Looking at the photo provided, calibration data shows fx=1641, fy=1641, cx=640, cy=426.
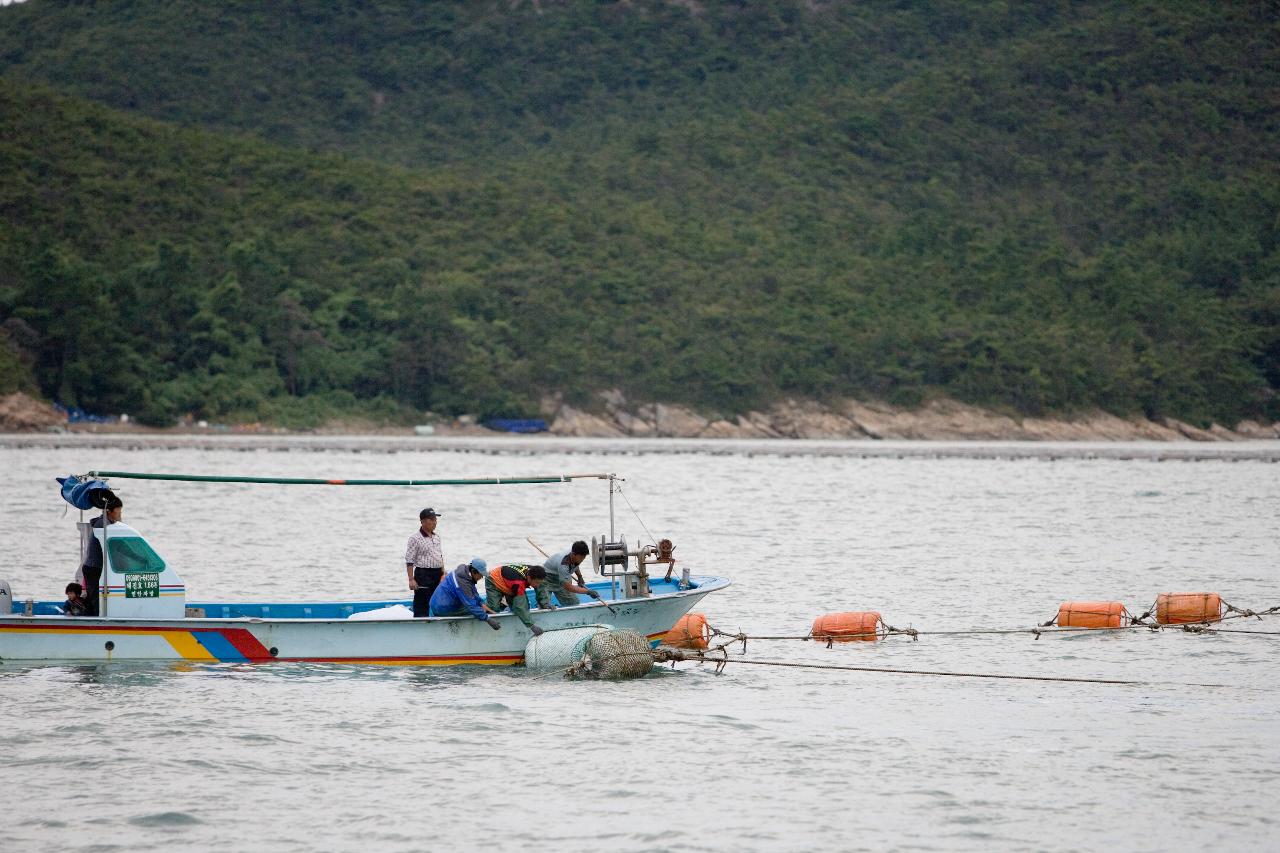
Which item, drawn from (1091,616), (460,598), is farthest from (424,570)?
(1091,616)

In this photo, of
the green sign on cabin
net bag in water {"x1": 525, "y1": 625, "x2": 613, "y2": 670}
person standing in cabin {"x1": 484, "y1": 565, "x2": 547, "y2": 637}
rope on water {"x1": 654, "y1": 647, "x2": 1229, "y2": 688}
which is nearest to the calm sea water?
rope on water {"x1": 654, "y1": 647, "x2": 1229, "y2": 688}

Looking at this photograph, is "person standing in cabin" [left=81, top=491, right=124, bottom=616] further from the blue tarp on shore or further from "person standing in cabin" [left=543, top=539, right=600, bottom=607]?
the blue tarp on shore

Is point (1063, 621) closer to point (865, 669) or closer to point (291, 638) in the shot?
point (865, 669)

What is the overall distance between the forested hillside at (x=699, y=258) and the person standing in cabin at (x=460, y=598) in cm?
8068

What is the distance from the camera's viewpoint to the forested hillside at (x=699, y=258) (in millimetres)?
110875

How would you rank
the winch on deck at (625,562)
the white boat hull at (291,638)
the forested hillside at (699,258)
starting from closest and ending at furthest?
the white boat hull at (291,638) < the winch on deck at (625,562) < the forested hillside at (699,258)

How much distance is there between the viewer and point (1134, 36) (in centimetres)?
18912

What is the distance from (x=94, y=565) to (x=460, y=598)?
4.75 m

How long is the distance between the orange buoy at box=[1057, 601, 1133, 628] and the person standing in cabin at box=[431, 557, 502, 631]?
10430mm

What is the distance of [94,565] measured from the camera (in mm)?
21297

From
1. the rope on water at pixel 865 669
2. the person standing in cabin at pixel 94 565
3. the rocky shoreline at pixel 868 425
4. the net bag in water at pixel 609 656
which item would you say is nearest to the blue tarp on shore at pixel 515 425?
the rocky shoreline at pixel 868 425

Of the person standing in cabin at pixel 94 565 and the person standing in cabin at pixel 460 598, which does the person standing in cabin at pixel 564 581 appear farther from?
the person standing in cabin at pixel 94 565

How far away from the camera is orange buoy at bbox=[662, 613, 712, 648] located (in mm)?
23922

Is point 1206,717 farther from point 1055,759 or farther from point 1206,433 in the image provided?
point 1206,433
